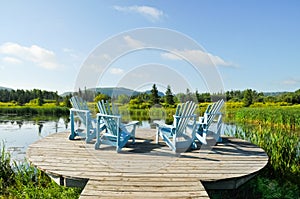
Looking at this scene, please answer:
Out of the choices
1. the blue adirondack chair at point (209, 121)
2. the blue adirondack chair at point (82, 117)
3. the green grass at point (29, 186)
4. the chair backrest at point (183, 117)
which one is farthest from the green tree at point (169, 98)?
the green grass at point (29, 186)

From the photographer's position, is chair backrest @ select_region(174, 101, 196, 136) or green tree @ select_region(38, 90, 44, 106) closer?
chair backrest @ select_region(174, 101, 196, 136)

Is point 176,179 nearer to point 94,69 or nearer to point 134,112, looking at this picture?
point 94,69

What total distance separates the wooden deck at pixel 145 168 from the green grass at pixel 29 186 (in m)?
0.43

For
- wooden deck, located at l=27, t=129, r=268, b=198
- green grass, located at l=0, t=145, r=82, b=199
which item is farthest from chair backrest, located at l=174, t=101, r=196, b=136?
green grass, located at l=0, t=145, r=82, b=199

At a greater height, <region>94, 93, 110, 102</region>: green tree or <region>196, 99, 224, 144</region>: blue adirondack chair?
<region>94, 93, 110, 102</region>: green tree

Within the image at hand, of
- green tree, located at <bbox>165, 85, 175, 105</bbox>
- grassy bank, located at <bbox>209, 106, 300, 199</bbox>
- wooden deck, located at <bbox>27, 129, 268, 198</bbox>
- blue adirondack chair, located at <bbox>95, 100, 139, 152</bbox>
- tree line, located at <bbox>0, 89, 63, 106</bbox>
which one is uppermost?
tree line, located at <bbox>0, 89, 63, 106</bbox>

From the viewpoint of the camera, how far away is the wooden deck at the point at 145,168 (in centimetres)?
213

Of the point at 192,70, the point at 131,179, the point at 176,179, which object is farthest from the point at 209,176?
the point at 192,70

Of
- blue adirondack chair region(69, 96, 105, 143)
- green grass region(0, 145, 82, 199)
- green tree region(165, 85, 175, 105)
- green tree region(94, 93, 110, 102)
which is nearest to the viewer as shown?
green grass region(0, 145, 82, 199)

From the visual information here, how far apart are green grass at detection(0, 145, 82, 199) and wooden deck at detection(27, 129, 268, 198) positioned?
430 millimetres

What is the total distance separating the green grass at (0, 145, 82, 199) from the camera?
300cm

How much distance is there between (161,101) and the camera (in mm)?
7746

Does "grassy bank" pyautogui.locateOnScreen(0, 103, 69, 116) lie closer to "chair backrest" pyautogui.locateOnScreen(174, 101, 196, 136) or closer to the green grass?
the green grass

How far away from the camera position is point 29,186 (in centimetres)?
326
